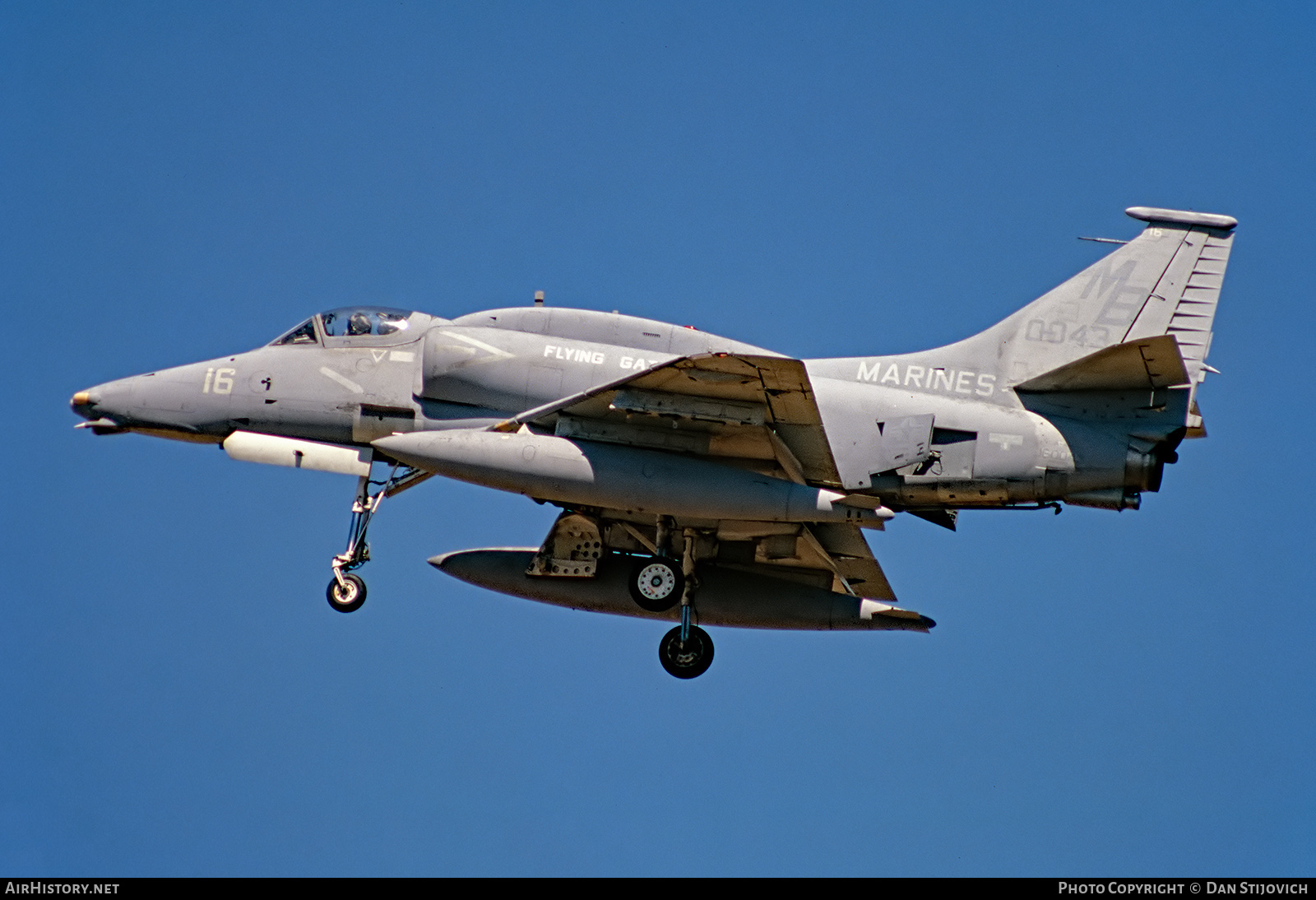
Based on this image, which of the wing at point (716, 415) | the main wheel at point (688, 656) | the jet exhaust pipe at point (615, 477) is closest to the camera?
the wing at point (716, 415)

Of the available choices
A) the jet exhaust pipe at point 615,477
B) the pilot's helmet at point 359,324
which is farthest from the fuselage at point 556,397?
the jet exhaust pipe at point 615,477

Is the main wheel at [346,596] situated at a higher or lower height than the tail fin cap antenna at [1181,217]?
lower

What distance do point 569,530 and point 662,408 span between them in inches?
114

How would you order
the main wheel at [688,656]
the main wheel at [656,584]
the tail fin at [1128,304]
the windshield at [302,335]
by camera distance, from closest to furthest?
1. the tail fin at [1128,304]
2. the main wheel at [656,584]
3. the windshield at [302,335]
4. the main wheel at [688,656]

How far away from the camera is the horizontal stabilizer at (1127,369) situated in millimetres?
15938

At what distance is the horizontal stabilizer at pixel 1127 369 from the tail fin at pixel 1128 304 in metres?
0.54

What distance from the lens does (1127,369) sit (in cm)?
1622

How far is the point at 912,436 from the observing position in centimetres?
1645

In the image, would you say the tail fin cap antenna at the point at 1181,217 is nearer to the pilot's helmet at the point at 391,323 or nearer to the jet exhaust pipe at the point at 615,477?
the jet exhaust pipe at the point at 615,477

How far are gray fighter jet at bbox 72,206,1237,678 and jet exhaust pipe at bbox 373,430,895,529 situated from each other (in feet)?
0.08

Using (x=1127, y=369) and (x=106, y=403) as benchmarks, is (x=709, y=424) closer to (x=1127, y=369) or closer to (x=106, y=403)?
(x=1127, y=369)

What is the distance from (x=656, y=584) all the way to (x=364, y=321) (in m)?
4.19

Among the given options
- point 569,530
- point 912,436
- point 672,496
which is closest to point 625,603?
point 569,530
